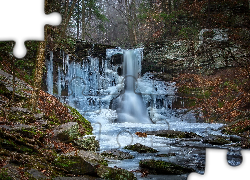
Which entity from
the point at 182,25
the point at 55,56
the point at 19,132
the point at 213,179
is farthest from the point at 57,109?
the point at 182,25

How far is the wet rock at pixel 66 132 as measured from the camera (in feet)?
10.8

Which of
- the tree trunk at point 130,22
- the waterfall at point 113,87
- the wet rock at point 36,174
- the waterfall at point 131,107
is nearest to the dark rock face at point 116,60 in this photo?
the waterfall at point 113,87

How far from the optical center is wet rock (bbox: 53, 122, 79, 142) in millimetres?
3289

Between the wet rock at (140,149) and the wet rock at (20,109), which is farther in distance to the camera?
the wet rock at (140,149)

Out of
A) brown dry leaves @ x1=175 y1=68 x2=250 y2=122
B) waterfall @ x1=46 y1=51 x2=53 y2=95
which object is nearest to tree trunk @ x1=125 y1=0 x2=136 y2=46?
brown dry leaves @ x1=175 y1=68 x2=250 y2=122

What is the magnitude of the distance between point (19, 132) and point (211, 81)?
8876 millimetres

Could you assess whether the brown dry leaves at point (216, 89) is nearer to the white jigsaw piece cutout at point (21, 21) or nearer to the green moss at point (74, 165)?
the green moss at point (74, 165)

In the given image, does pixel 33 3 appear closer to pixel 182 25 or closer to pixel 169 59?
pixel 182 25

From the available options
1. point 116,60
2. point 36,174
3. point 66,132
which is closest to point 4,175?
point 36,174

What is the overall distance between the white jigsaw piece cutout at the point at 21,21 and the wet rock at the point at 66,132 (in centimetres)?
143

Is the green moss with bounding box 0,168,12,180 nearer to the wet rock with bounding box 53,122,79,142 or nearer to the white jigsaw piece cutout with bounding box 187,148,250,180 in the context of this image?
the white jigsaw piece cutout with bounding box 187,148,250,180

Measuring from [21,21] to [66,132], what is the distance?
1.76 metres

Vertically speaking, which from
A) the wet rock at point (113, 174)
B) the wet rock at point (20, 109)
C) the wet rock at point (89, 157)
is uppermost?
the wet rock at point (20, 109)

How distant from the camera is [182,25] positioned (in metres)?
10.5
